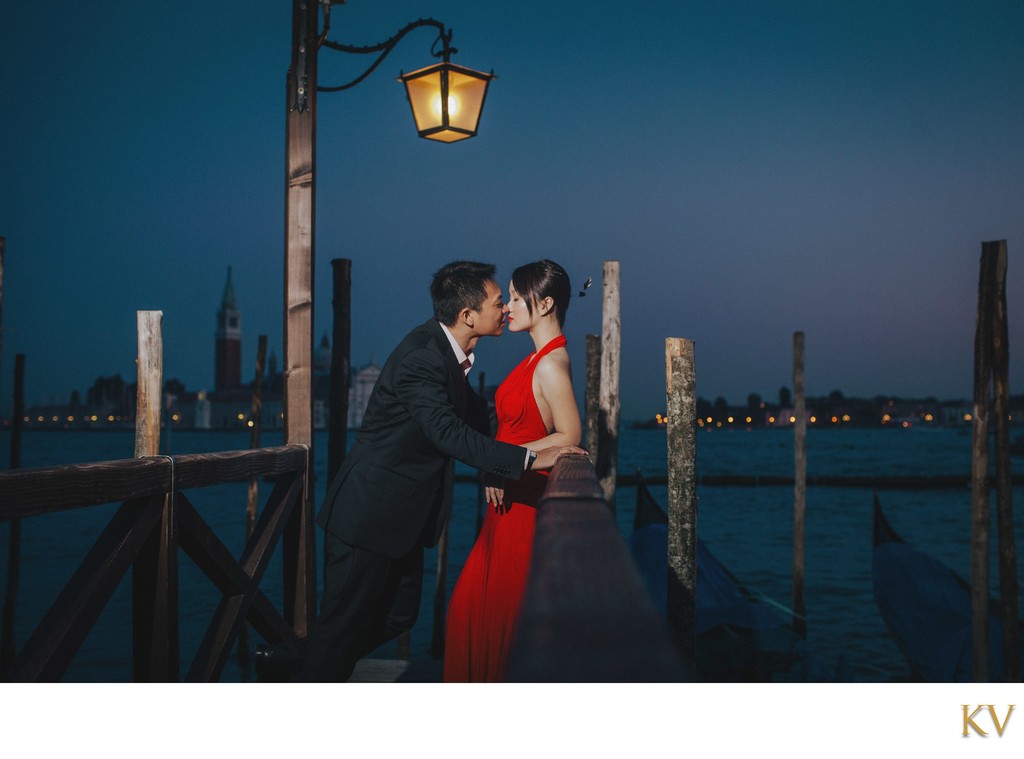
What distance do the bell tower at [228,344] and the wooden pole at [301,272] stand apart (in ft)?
378

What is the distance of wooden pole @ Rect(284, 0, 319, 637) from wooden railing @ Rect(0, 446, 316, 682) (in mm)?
80

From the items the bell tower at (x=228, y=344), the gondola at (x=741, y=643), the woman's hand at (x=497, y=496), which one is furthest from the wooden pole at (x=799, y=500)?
the bell tower at (x=228, y=344)

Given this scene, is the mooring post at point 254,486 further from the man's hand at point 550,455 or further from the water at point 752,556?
the man's hand at point 550,455

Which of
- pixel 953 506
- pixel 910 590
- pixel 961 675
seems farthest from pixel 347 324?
pixel 953 506

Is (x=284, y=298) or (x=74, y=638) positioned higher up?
(x=284, y=298)

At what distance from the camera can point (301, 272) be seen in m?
3.71

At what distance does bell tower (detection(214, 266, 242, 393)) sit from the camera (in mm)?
114062

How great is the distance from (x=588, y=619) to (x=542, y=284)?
79.5 inches

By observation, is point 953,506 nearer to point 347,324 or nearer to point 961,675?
point 961,675

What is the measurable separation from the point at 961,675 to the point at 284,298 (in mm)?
5944

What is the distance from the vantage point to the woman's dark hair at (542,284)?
292cm

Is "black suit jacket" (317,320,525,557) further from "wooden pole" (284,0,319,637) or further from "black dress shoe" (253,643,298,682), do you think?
"wooden pole" (284,0,319,637)

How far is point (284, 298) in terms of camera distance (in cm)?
371
